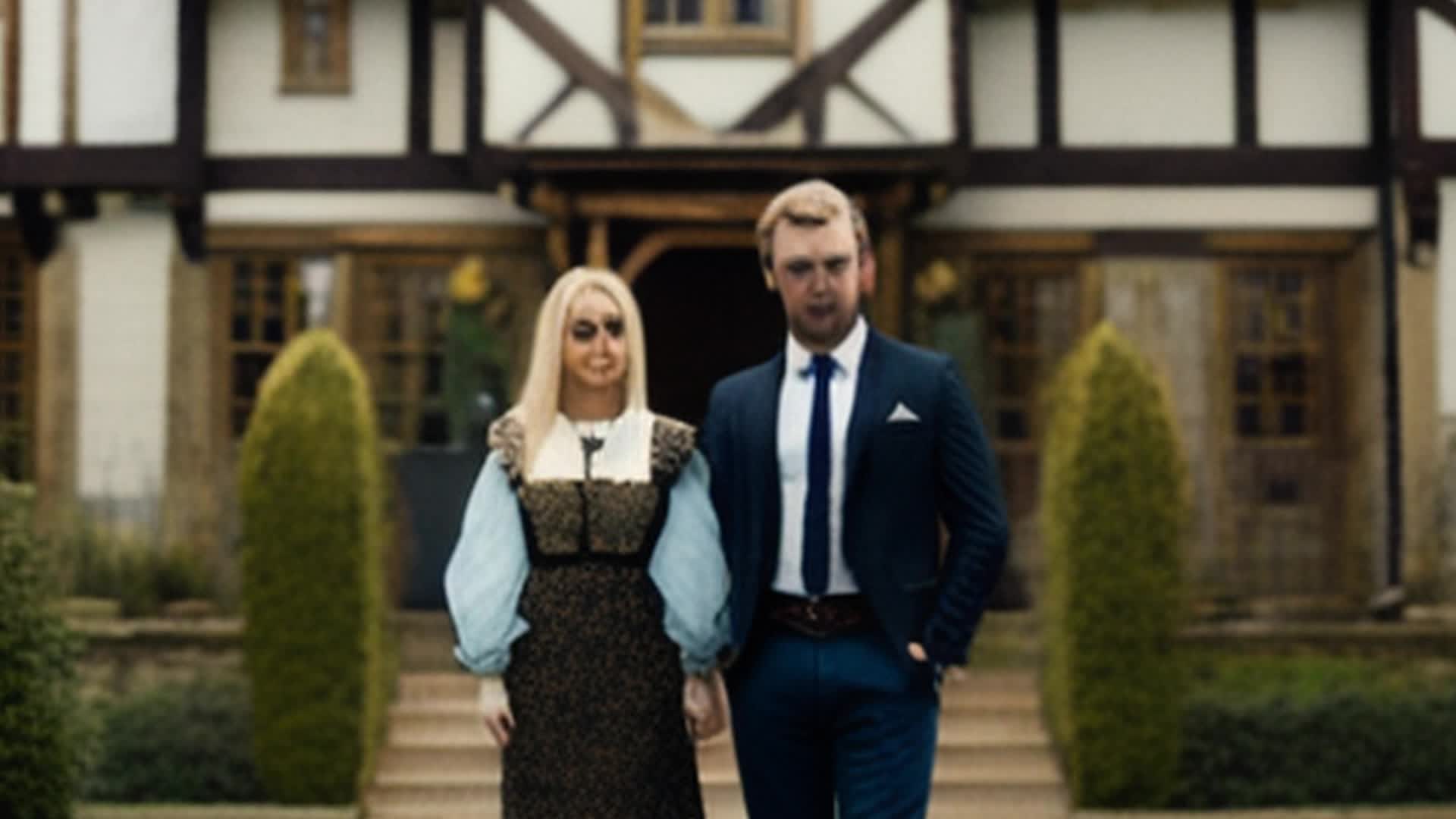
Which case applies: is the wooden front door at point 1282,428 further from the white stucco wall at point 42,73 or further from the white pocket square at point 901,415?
the white pocket square at point 901,415

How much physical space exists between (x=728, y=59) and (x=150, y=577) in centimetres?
486

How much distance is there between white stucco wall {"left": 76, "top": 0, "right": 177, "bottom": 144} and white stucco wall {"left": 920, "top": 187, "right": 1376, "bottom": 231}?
16.6 feet

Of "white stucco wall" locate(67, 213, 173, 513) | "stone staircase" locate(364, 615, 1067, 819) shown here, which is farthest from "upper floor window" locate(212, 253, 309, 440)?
"stone staircase" locate(364, 615, 1067, 819)

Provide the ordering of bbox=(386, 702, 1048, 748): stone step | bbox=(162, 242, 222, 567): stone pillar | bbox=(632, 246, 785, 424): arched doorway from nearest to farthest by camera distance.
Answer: bbox=(386, 702, 1048, 748): stone step → bbox=(162, 242, 222, 567): stone pillar → bbox=(632, 246, 785, 424): arched doorway

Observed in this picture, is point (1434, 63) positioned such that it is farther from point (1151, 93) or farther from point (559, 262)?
point (559, 262)

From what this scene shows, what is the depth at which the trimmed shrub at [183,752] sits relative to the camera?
438 inches

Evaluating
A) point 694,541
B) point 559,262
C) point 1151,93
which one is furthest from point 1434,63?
point 694,541

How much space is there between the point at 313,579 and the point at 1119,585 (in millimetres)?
4042

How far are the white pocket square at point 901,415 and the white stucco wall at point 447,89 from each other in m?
10.1

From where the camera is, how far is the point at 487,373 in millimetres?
14305

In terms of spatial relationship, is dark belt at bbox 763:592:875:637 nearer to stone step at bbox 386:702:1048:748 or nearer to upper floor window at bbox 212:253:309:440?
stone step at bbox 386:702:1048:748

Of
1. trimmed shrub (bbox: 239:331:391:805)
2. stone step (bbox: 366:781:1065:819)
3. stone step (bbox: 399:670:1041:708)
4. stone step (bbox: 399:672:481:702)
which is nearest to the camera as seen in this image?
trimmed shrub (bbox: 239:331:391:805)

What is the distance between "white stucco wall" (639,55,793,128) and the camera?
13336mm

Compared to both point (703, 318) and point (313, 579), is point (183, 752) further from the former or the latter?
point (703, 318)
